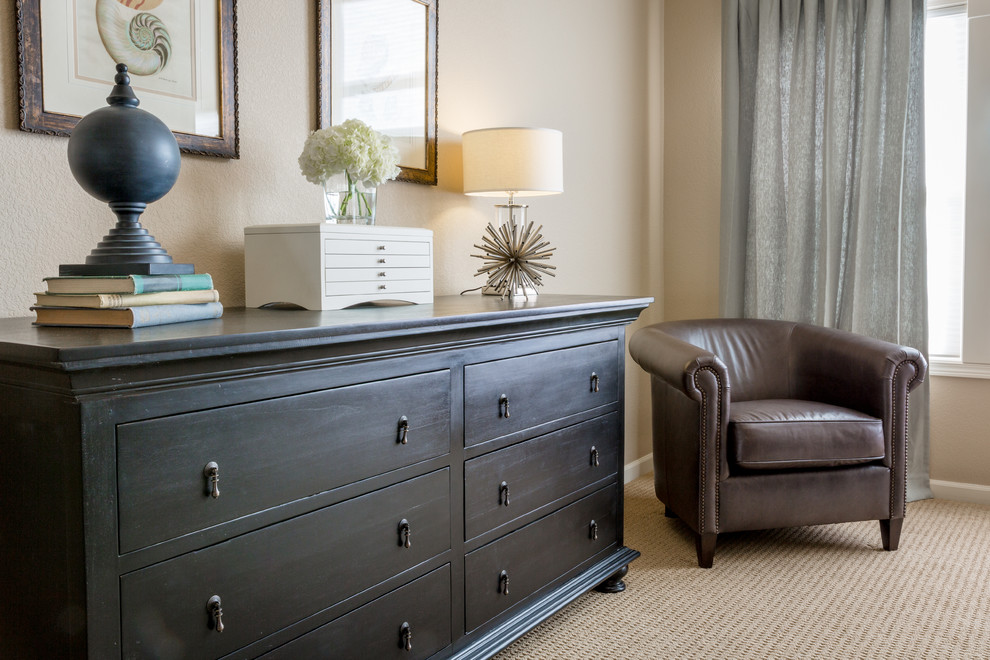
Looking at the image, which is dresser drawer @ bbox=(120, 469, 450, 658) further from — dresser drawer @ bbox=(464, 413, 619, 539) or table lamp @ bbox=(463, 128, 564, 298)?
table lamp @ bbox=(463, 128, 564, 298)

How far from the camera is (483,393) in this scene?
198 cm

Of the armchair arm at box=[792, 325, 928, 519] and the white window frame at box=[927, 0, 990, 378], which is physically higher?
the white window frame at box=[927, 0, 990, 378]

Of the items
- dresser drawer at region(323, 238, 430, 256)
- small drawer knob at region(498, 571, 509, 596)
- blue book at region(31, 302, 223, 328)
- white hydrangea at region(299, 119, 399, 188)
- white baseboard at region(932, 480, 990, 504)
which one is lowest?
white baseboard at region(932, 480, 990, 504)

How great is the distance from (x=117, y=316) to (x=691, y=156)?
134 inches

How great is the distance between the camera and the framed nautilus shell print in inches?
65.1

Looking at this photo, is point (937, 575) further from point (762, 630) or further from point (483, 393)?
point (483, 393)

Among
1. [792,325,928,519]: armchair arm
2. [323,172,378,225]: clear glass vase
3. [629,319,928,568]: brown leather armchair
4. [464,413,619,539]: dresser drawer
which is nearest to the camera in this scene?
[464,413,619,539]: dresser drawer

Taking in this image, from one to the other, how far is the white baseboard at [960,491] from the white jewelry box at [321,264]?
9.66 feet

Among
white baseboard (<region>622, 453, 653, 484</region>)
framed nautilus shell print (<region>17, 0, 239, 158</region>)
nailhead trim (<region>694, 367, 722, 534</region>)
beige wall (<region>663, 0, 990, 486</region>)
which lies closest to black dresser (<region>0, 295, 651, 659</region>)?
framed nautilus shell print (<region>17, 0, 239, 158</region>)

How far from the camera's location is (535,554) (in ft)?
7.32

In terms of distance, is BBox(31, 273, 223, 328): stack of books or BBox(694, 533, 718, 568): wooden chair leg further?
BBox(694, 533, 718, 568): wooden chair leg

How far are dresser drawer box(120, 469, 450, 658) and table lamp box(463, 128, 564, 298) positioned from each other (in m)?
0.86

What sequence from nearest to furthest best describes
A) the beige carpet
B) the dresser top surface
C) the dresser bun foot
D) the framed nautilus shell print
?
1. the dresser top surface
2. the framed nautilus shell print
3. the beige carpet
4. the dresser bun foot

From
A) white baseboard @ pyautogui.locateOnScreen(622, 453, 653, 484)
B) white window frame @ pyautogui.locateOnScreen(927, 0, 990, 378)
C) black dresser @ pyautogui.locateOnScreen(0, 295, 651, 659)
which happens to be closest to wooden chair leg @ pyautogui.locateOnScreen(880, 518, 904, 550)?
white window frame @ pyautogui.locateOnScreen(927, 0, 990, 378)
